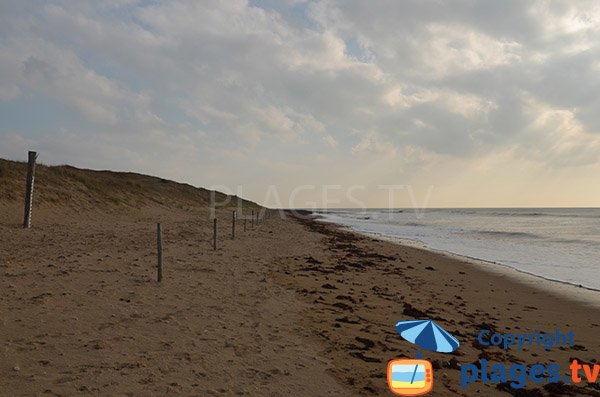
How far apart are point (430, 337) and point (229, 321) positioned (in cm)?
362

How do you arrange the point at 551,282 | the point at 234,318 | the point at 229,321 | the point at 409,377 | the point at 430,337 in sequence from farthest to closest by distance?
1. the point at 551,282
2. the point at 234,318
3. the point at 229,321
4. the point at 430,337
5. the point at 409,377

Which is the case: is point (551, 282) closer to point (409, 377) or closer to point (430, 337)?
point (430, 337)

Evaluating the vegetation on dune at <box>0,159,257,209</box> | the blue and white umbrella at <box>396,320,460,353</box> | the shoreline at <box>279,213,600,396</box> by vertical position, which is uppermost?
the vegetation on dune at <box>0,159,257,209</box>

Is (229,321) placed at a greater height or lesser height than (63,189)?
lesser

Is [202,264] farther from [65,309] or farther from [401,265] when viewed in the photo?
[401,265]

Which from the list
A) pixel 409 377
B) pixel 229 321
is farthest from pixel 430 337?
pixel 229 321

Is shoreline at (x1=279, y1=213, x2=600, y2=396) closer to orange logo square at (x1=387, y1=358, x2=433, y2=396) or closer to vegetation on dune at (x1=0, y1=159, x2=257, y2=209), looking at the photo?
orange logo square at (x1=387, y1=358, x2=433, y2=396)

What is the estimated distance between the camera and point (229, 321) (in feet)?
25.1

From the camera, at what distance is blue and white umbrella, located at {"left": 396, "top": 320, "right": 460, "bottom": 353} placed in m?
5.72

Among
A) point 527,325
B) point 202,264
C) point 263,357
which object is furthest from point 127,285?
point 527,325

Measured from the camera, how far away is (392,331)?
8.06m

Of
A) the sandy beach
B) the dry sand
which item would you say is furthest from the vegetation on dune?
the sandy beach

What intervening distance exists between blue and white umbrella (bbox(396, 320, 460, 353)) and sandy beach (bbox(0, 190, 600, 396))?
541mm

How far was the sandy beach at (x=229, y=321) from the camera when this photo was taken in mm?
5246
